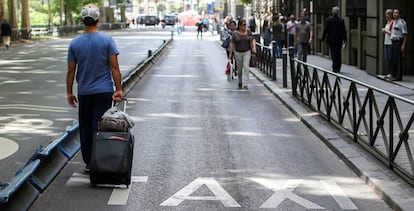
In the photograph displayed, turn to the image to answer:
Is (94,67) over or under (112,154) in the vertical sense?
over

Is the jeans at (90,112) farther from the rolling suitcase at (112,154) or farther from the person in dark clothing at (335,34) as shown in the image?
the person in dark clothing at (335,34)

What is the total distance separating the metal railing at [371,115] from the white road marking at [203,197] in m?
1.91

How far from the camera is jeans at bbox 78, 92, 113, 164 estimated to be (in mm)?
8156

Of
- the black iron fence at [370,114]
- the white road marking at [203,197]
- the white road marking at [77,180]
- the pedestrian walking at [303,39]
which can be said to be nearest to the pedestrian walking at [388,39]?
the black iron fence at [370,114]

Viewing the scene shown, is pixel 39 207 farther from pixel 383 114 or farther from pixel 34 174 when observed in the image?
pixel 383 114

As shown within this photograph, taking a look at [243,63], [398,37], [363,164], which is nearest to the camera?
[363,164]

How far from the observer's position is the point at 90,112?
27.1 ft

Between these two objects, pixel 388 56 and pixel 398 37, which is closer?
pixel 398 37

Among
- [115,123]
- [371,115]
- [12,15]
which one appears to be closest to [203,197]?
[115,123]

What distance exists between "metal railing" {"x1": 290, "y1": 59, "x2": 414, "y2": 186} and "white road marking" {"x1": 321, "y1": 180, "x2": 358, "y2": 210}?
0.69m

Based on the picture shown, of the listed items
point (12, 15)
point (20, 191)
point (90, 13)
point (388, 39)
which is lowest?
point (20, 191)

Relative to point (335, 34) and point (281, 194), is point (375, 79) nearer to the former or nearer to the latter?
point (335, 34)

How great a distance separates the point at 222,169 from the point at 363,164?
1.69m

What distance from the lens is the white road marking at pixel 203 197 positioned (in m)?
7.38
